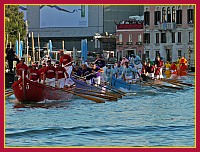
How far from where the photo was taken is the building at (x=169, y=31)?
2248 inches

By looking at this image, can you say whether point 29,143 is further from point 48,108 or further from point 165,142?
point 48,108

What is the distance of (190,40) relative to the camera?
57625 millimetres

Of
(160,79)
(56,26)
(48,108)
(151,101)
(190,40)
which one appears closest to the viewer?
(48,108)

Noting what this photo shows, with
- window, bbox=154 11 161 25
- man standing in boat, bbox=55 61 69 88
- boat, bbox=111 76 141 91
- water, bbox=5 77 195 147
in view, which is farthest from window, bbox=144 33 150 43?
man standing in boat, bbox=55 61 69 88

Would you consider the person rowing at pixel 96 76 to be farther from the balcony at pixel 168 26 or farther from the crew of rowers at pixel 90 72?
the balcony at pixel 168 26

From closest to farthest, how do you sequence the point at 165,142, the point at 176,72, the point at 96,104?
the point at 165,142, the point at 96,104, the point at 176,72

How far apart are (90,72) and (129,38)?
40.6 metres

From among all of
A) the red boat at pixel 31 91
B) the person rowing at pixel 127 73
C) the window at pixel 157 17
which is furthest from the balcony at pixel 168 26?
the red boat at pixel 31 91

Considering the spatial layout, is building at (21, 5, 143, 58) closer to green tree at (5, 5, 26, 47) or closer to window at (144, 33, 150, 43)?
window at (144, 33, 150, 43)

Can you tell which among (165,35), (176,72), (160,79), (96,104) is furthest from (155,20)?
(96,104)

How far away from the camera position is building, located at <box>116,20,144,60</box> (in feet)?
206

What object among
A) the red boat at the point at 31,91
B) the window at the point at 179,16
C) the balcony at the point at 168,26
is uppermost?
the window at the point at 179,16

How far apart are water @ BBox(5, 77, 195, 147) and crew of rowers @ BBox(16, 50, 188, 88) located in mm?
888

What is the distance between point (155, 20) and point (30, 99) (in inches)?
1684
